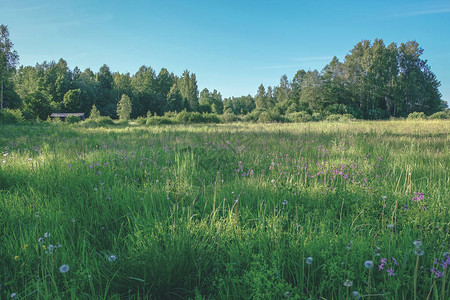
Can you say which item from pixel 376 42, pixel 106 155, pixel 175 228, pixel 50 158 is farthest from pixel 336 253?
pixel 376 42

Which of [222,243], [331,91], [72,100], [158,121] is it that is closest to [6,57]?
[158,121]

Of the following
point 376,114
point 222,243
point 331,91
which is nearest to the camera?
point 222,243

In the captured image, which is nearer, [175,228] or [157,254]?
[157,254]

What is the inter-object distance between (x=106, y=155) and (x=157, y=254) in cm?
376

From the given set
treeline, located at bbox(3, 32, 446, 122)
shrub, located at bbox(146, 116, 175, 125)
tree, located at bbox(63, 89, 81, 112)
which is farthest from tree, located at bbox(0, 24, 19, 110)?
tree, located at bbox(63, 89, 81, 112)

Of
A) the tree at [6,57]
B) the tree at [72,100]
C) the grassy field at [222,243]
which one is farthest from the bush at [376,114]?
the tree at [72,100]

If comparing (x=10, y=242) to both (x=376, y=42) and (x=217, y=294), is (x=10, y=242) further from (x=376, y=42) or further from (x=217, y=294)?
(x=376, y=42)

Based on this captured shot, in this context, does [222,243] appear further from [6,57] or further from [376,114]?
[376,114]

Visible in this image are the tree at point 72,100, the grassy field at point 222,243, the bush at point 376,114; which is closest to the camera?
the grassy field at point 222,243

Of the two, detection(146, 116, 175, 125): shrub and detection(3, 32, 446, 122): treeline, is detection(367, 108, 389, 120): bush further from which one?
detection(146, 116, 175, 125): shrub

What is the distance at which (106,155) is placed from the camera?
472 cm

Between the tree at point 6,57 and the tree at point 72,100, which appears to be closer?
the tree at point 6,57

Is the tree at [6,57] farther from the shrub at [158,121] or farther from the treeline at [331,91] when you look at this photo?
the shrub at [158,121]

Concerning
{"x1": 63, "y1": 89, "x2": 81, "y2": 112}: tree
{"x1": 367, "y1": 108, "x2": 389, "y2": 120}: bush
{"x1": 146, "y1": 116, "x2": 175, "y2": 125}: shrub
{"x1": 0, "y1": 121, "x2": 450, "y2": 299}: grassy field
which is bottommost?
{"x1": 0, "y1": 121, "x2": 450, "y2": 299}: grassy field
